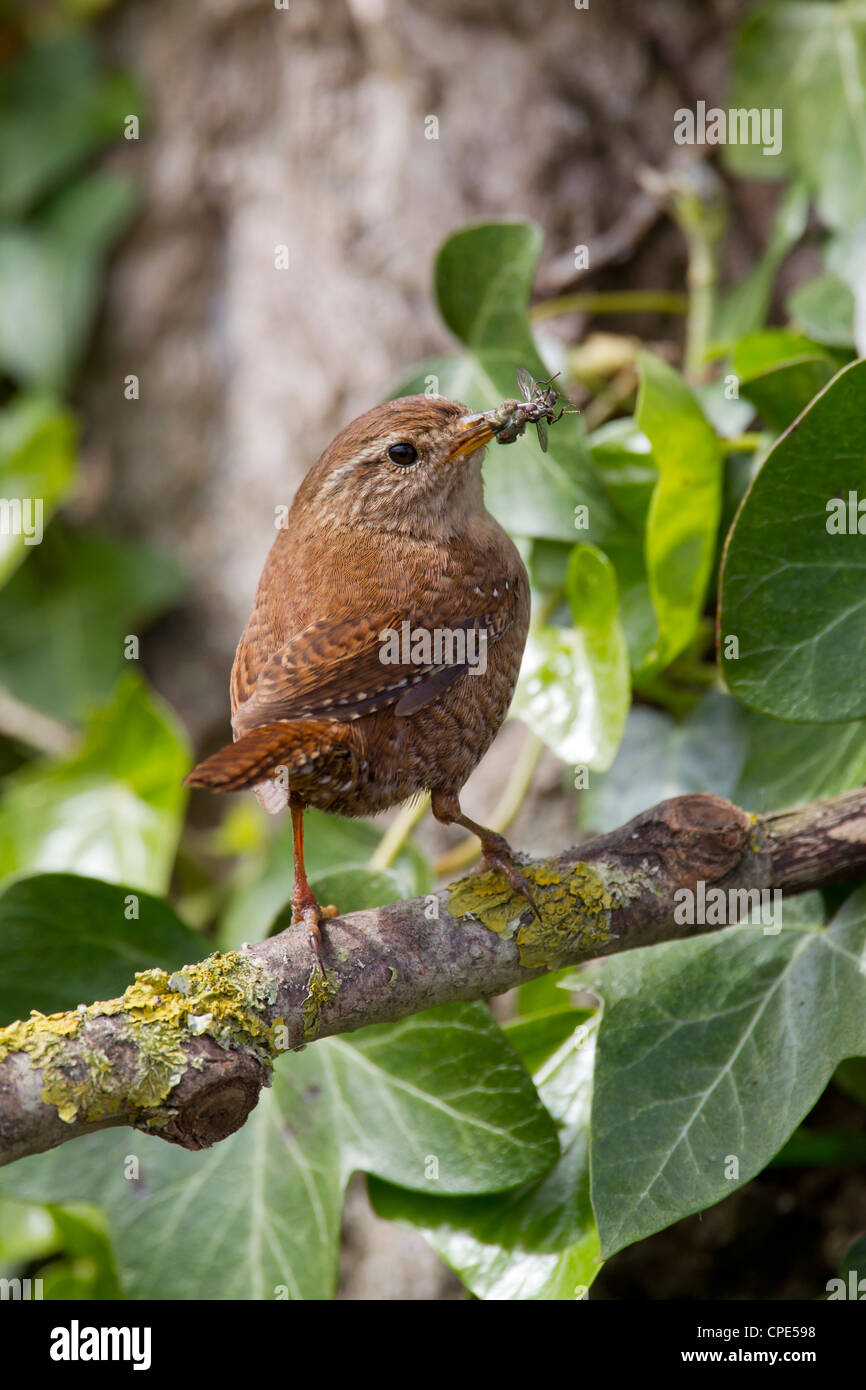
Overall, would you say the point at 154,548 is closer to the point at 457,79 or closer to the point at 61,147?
the point at 61,147

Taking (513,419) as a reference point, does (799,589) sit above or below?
below

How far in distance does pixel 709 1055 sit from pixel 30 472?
2.53 m

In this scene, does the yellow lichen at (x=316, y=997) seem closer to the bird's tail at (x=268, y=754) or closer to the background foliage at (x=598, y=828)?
the bird's tail at (x=268, y=754)

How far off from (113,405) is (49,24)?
4.07 feet

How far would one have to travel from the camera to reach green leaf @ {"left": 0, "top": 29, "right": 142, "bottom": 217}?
3631 mm

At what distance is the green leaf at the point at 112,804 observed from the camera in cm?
276

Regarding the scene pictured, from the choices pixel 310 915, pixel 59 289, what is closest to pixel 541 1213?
pixel 310 915

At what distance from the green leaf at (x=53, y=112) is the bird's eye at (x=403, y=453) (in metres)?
2.36

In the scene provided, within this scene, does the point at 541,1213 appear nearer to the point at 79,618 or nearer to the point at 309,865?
the point at 309,865

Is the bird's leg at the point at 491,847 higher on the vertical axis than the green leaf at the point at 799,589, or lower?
lower

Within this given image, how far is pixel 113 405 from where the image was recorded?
3.72m

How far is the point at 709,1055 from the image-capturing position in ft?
5.81

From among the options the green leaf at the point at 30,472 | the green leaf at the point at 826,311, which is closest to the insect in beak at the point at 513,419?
the green leaf at the point at 826,311
